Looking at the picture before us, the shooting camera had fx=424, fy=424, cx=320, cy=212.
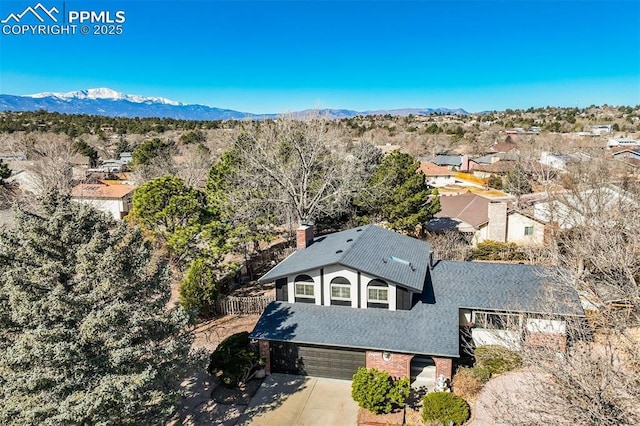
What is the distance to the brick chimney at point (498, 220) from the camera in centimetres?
3344

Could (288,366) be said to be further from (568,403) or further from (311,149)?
(311,149)

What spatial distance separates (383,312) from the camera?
17562 millimetres

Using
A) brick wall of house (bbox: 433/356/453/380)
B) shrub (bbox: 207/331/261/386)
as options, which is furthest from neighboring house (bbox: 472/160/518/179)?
shrub (bbox: 207/331/261/386)

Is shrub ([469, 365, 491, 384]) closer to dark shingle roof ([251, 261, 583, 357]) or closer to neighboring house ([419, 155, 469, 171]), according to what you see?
dark shingle roof ([251, 261, 583, 357])

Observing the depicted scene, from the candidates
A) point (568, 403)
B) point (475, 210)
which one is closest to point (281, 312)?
point (568, 403)

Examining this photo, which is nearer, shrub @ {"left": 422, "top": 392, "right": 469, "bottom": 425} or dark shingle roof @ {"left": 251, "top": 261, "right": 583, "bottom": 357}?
shrub @ {"left": 422, "top": 392, "right": 469, "bottom": 425}

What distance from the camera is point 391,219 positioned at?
32812mm

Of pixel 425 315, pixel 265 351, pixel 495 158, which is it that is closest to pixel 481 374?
pixel 425 315

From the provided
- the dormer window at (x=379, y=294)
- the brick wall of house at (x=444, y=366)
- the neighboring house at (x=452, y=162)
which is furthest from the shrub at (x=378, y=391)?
the neighboring house at (x=452, y=162)

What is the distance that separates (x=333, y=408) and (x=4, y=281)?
11109 millimetres

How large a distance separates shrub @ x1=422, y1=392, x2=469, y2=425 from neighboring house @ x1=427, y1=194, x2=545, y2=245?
68.0ft

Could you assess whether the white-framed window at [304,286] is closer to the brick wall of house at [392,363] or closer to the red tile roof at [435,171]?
the brick wall of house at [392,363]

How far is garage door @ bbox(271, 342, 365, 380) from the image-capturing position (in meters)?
16.9

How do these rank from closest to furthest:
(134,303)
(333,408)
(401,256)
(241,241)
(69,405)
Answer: (69,405), (134,303), (333,408), (401,256), (241,241)
